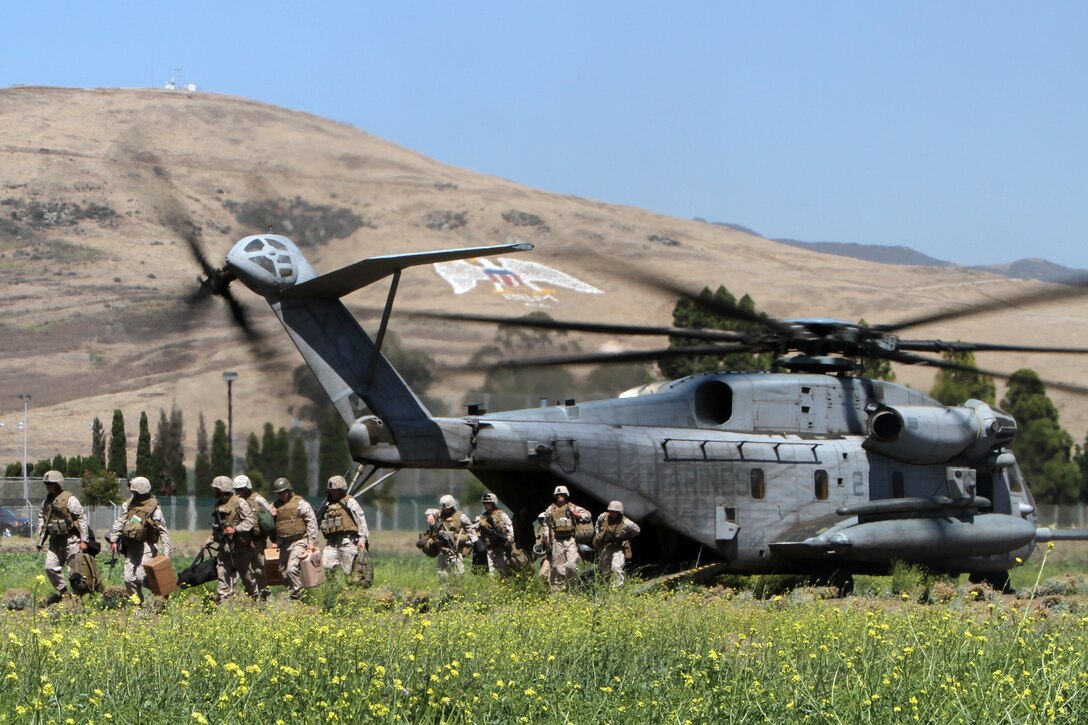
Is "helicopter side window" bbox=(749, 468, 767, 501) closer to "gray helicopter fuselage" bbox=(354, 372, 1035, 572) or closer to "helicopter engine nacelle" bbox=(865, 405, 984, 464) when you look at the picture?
"gray helicopter fuselage" bbox=(354, 372, 1035, 572)

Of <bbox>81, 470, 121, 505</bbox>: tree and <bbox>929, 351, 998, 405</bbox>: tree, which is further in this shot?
<bbox>929, 351, 998, 405</bbox>: tree

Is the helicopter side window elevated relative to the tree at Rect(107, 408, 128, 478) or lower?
elevated

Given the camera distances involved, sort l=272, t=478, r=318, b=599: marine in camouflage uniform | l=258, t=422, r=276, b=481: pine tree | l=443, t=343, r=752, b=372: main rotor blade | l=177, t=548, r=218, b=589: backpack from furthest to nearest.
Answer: l=258, t=422, r=276, b=481: pine tree → l=443, t=343, r=752, b=372: main rotor blade → l=177, t=548, r=218, b=589: backpack → l=272, t=478, r=318, b=599: marine in camouflage uniform

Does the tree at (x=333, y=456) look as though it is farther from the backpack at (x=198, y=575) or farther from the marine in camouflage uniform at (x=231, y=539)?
the marine in camouflage uniform at (x=231, y=539)

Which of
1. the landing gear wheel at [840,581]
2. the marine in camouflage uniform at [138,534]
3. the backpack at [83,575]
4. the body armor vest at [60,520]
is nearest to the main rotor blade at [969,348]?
the landing gear wheel at [840,581]

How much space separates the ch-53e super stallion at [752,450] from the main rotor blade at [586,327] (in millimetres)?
66

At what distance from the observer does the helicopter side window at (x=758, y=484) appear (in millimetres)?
19188

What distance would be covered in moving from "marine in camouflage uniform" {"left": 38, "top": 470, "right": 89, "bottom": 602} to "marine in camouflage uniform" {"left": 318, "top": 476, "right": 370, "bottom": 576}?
2.73 metres

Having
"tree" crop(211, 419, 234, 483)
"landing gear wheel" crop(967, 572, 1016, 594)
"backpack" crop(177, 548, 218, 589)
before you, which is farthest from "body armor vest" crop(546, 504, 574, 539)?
"tree" crop(211, 419, 234, 483)

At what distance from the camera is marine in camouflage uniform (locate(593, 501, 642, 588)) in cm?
1778

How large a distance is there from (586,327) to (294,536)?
13.5 feet

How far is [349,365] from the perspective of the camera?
16.7 m

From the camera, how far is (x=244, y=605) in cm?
1488

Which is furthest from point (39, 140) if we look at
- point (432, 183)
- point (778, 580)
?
point (778, 580)
